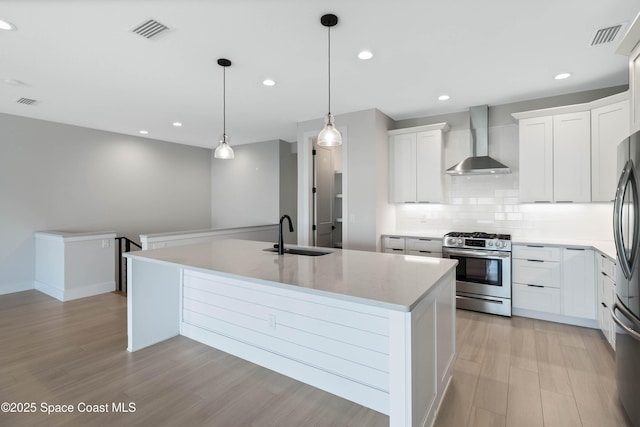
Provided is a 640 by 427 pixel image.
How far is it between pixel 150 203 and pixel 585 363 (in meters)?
6.90

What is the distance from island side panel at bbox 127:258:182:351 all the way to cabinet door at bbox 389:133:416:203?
313cm

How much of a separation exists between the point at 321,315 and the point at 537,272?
9.22 feet

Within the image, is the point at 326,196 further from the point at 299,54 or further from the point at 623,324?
the point at 623,324

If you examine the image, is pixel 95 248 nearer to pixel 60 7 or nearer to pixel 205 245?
pixel 205 245

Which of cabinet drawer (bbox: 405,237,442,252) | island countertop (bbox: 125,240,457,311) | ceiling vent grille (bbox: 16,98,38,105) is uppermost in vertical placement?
ceiling vent grille (bbox: 16,98,38,105)

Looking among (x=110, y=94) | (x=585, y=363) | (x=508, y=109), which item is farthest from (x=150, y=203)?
(x=585, y=363)

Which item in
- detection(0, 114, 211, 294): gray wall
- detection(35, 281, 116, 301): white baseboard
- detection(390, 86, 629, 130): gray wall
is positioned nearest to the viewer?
detection(390, 86, 629, 130): gray wall

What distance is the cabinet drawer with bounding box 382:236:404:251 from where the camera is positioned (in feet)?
14.1

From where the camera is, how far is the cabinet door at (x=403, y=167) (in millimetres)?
4469

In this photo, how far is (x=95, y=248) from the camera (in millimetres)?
4602

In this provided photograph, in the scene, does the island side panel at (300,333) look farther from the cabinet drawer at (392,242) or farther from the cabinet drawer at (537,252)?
the cabinet drawer at (537,252)

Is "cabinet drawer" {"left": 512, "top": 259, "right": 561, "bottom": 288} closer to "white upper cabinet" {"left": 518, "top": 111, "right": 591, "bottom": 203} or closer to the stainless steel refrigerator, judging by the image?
"white upper cabinet" {"left": 518, "top": 111, "right": 591, "bottom": 203}

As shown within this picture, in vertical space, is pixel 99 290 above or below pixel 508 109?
below

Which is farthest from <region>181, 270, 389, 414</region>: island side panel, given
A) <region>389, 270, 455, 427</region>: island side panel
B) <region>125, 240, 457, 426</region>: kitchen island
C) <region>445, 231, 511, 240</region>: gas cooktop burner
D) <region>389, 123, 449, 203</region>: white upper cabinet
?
<region>389, 123, 449, 203</region>: white upper cabinet
